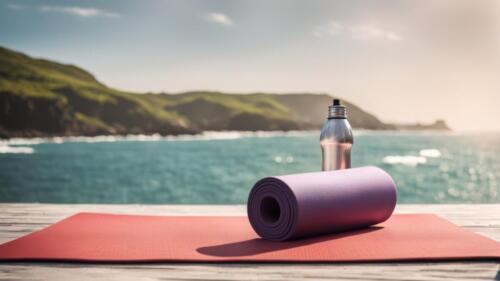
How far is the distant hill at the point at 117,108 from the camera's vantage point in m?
63.6

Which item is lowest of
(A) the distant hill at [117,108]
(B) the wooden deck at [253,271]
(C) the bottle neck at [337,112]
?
(B) the wooden deck at [253,271]

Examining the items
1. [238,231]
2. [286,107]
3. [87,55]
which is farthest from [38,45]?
[238,231]

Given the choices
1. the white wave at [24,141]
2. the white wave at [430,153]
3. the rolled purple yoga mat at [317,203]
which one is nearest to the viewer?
the rolled purple yoga mat at [317,203]

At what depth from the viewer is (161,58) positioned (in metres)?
68.9

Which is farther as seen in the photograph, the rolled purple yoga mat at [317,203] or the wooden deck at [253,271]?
the rolled purple yoga mat at [317,203]

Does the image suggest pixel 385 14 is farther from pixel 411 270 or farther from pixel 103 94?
pixel 411 270

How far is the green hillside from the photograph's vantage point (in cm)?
6362

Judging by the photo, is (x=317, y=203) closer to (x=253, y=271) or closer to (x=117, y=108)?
(x=253, y=271)

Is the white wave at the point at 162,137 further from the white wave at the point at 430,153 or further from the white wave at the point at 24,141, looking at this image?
the white wave at the point at 430,153

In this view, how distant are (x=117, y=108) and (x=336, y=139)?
2798 inches

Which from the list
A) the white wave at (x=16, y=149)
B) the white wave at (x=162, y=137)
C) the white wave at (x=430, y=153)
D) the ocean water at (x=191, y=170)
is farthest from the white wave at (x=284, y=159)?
the white wave at (x=162, y=137)

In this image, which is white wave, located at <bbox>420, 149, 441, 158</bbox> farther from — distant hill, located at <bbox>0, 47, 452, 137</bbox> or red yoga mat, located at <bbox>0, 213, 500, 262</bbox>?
red yoga mat, located at <bbox>0, 213, 500, 262</bbox>

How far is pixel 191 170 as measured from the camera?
45.8 metres

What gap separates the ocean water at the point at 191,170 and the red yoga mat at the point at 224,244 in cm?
2961
